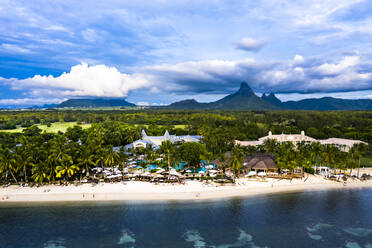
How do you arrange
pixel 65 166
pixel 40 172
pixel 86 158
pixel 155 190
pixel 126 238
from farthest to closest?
1. pixel 86 158
2. pixel 65 166
3. pixel 155 190
4. pixel 40 172
5. pixel 126 238

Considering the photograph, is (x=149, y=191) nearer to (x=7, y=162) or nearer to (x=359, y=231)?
(x=7, y=162)

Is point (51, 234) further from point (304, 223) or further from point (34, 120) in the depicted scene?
point (34, 120)

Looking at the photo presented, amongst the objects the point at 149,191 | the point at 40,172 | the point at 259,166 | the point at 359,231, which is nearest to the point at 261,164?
the point at 259,166

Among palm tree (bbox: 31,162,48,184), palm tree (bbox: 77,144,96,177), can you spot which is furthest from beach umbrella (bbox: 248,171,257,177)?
palm tree (bbox: 31,162,48,184)

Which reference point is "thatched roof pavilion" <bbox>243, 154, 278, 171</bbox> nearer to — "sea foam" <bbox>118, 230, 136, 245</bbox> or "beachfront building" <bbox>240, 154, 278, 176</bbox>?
"beachfront building" <bbox>240, 154, 278, 176</bbox>

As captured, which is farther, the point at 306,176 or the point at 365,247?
the point at 306,176

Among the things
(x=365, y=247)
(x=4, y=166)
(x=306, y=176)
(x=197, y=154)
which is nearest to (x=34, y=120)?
(x=4, y=166)
